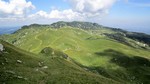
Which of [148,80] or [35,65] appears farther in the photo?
[148,80]

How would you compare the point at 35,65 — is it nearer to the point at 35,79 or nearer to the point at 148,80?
the point at 35,79

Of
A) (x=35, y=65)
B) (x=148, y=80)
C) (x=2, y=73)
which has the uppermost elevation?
(x=2, y=73)

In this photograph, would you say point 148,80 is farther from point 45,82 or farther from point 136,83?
A: point 45,82

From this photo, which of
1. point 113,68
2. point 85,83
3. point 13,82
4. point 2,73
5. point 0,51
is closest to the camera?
point 13,82

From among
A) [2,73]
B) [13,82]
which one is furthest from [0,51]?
[13,82]

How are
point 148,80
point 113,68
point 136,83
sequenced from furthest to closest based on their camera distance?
point 113,68
point 148,80
point 136,83

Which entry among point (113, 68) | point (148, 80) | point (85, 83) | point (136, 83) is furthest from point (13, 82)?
point (113, 68)

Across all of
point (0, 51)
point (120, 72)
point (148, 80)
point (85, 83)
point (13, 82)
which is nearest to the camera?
point (13, 82)

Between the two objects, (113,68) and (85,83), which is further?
(113,68)

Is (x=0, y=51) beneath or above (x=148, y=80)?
above

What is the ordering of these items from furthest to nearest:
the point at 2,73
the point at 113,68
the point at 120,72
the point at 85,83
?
the point at 113,68 → the point at 120,72 → the point at 85,83 → the point at 2,73
